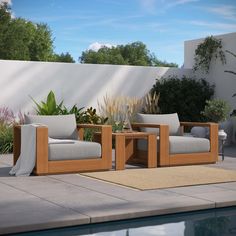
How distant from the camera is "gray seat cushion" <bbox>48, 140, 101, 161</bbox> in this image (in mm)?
6367

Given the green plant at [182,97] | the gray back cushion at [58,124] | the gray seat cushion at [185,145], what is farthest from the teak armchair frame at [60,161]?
the green plant at [182,97]

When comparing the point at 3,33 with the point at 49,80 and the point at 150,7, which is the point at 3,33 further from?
the point at 49,80

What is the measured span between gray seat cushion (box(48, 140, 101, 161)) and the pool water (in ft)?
7.67

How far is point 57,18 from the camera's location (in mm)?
34344

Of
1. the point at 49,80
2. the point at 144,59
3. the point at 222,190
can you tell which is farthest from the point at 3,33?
the point at 144,59

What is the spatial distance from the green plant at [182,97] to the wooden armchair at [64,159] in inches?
213

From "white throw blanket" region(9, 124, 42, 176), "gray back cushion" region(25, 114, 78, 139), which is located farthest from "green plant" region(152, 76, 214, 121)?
"white throw blanket" region(9, 124, 42, 176)

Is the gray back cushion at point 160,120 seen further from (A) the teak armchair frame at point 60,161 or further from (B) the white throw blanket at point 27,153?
(B) the white throw blanket at point 27,153

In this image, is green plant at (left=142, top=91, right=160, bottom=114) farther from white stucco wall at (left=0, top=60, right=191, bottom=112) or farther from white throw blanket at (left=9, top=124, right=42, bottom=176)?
white throw blanket at (left=9, top=124, right=42, bottom=176)

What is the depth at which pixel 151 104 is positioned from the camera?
38.3 feet

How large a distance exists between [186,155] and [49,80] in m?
4.44

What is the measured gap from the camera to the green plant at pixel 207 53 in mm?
12391

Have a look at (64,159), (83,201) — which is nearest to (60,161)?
(64,159)

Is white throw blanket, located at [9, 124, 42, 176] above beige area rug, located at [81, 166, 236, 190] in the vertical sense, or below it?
above
